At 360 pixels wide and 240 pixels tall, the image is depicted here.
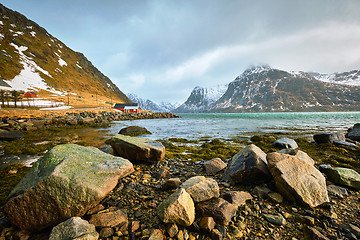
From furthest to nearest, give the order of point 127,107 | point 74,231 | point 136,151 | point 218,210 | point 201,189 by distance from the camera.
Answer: point 127,107, point 136,151, point 201,189, point 218,210, point 74,231

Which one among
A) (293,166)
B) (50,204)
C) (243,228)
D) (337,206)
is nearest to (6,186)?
(50,204)

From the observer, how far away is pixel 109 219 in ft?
12.6

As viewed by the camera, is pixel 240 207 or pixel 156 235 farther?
pixel 240 207

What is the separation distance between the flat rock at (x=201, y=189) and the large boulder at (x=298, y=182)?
90.0 inches

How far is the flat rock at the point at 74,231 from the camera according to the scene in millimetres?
3068

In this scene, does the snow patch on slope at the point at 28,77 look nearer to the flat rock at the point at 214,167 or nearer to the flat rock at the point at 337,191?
the flat rock at the point at 214,167

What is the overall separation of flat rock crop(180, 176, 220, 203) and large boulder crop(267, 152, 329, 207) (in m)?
2.29

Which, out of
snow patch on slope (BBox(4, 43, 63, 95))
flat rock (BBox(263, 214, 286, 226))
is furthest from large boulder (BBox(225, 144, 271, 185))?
snow patch on slope (BBox(4, 43, 63, 95))

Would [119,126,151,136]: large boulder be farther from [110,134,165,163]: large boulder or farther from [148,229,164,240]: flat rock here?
[148,229,164,240]: flat rock

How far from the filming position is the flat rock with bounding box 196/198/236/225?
3902mm

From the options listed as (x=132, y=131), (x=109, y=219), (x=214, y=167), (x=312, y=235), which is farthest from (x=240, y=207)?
(x=132, y=131)

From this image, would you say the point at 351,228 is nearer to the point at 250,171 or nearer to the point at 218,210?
the point at 250,171

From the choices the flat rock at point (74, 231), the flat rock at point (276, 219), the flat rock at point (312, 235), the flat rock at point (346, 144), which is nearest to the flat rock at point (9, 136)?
the flat rock at point (74, 231)

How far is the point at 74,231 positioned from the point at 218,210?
3371 mm
